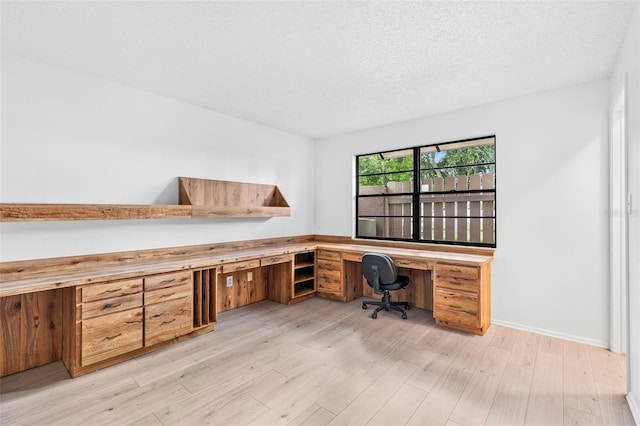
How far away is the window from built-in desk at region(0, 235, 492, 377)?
37cm

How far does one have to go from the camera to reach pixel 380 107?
389cm

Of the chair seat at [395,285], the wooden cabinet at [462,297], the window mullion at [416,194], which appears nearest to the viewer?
the wooden cabinet at [462,297]

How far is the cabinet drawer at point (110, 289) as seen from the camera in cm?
252

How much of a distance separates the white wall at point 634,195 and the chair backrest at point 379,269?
2.04 m

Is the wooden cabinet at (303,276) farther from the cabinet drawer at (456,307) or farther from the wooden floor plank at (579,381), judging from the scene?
the wooden floor plank at (579,381)

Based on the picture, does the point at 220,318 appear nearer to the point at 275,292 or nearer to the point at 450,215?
the point at 275,292

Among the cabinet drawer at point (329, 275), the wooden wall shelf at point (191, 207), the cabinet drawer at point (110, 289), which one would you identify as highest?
the wooden wall shelf at point (191, 207)

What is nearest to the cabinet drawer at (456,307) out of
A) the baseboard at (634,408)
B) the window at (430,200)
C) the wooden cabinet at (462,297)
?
the wooden cabinet at (462,297)

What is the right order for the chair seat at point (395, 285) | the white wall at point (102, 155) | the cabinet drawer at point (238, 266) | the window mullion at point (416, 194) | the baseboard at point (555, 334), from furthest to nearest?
the window mullion at point (416, 194) < the chair seat at point (395, 285) < the cabinet drawer at point (238, 266) < the baseboard at point (555, 334) < the white wall at point (102, 155)

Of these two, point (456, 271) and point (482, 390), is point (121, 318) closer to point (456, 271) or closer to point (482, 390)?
point (482, 390)

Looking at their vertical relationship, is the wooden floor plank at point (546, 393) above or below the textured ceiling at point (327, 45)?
below

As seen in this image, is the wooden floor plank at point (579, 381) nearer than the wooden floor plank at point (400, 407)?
No

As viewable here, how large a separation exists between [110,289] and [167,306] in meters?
0.54

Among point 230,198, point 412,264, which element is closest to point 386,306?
point 412,264
